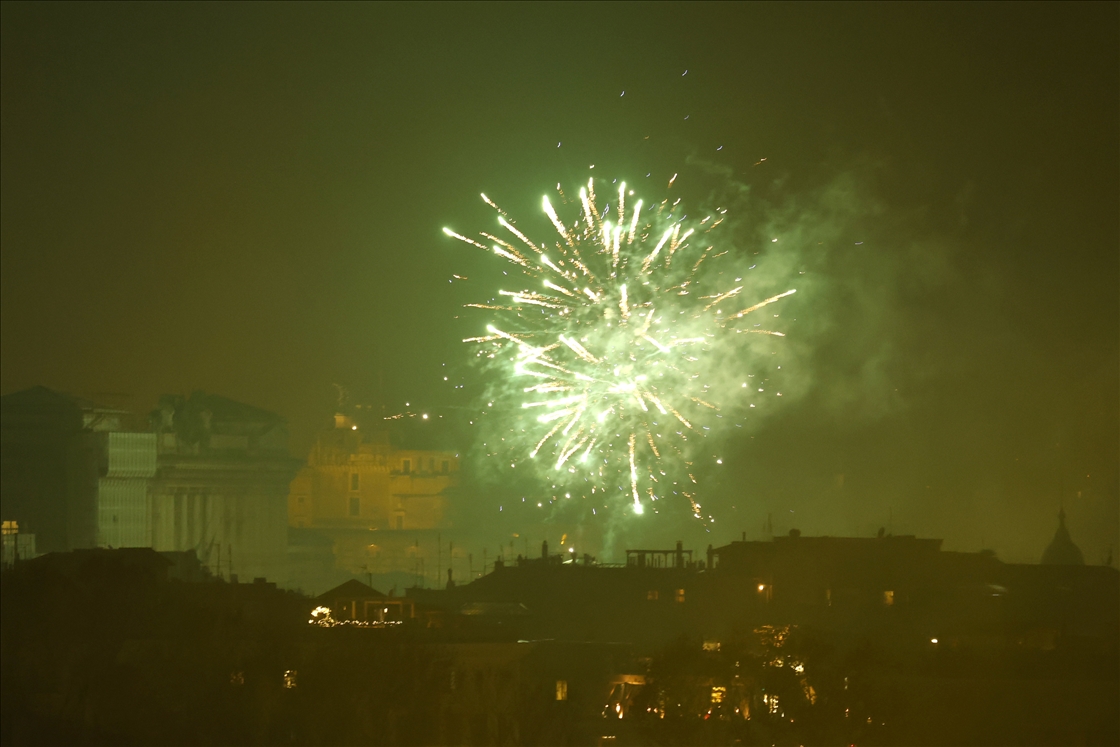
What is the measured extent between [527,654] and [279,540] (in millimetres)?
57093

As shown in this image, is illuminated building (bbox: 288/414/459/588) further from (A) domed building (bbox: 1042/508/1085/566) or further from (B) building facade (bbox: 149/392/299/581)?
(A) domed building (bbox: 1042/508/1085/566)

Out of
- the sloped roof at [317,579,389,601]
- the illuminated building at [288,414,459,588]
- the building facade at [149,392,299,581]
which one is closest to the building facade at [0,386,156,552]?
the building facade at [149,392,299,581]

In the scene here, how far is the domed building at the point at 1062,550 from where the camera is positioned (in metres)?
48.8

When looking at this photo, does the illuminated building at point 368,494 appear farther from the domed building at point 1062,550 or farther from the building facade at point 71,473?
the domed building at point 1062,550

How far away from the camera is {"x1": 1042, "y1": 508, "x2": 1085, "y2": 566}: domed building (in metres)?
48.8

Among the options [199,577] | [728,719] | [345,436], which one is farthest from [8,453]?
[728,719]

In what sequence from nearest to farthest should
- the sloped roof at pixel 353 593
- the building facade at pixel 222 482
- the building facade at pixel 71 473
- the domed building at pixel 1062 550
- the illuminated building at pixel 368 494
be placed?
the sloped roof at pixel 353 593, the domed building at pixel 1062 550, the building facade at pixel 71 473, the building facade at pixel 222 482, the illuminated building at pixel 368 494

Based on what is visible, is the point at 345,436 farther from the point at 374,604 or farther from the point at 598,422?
the point at 598,422

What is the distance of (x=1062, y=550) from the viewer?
160 feet

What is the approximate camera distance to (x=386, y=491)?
301ft

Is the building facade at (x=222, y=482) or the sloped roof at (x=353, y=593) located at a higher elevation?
the building facade at (x=222, y=482)

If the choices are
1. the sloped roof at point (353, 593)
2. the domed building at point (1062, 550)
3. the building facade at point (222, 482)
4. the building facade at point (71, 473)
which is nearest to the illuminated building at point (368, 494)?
the building facade at point (222, 482)

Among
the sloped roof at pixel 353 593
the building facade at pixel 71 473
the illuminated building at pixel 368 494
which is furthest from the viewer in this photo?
the illuminated building at pixel 368 494

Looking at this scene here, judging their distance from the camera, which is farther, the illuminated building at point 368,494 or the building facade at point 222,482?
the illuminated building at point 368,494
